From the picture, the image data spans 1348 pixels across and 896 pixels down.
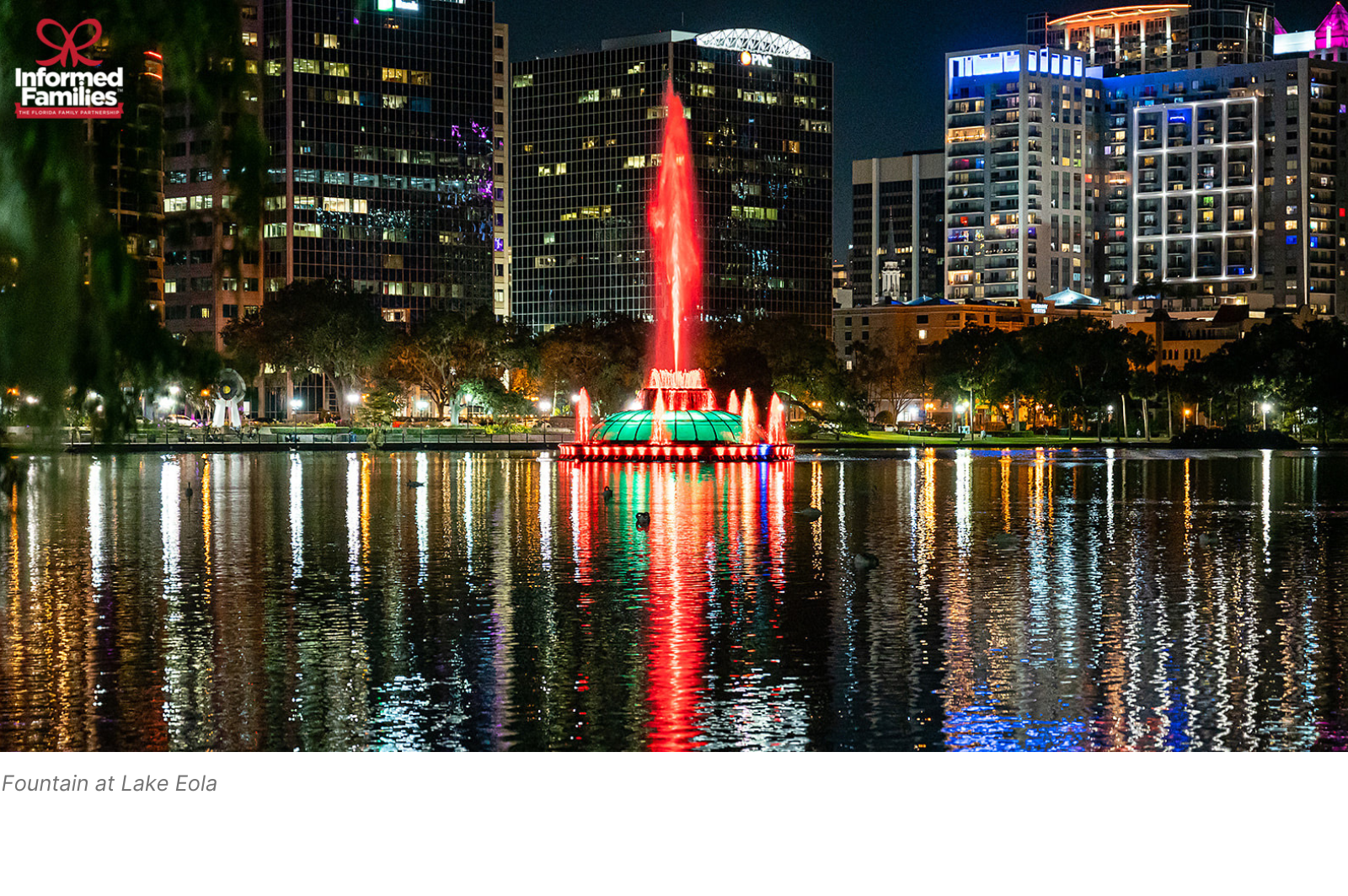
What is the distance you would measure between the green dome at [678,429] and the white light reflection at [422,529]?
18106mm

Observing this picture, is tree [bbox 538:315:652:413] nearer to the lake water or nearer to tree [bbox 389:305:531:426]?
tree [bbox 389:305:531:426]

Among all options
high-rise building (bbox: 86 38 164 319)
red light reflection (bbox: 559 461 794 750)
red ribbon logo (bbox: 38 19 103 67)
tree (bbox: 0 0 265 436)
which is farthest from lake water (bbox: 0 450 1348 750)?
red ribbon logo (bbox: 38 19 103 67)

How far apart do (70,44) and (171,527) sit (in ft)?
111

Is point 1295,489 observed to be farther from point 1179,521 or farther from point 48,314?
point 48,314

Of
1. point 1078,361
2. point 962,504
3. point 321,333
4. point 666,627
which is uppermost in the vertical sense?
point 321,333

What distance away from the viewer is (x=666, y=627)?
23.9 meters

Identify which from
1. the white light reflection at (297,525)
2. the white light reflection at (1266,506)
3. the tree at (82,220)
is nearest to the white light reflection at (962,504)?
the white light reflection at (1266,506)

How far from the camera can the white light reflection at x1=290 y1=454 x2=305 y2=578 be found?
3259 centimetres

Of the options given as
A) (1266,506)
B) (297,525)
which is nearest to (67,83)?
(297,525)

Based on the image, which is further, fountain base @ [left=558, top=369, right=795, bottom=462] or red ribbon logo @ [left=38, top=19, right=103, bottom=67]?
fountain base @ [left=558, top=369, right=795, bottom=462]

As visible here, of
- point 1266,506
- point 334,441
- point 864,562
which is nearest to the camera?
point 864,562

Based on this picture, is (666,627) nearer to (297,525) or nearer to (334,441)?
(297,525)

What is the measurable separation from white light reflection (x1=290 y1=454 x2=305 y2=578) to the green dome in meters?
21.2

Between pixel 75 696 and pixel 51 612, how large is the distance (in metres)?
7.78
